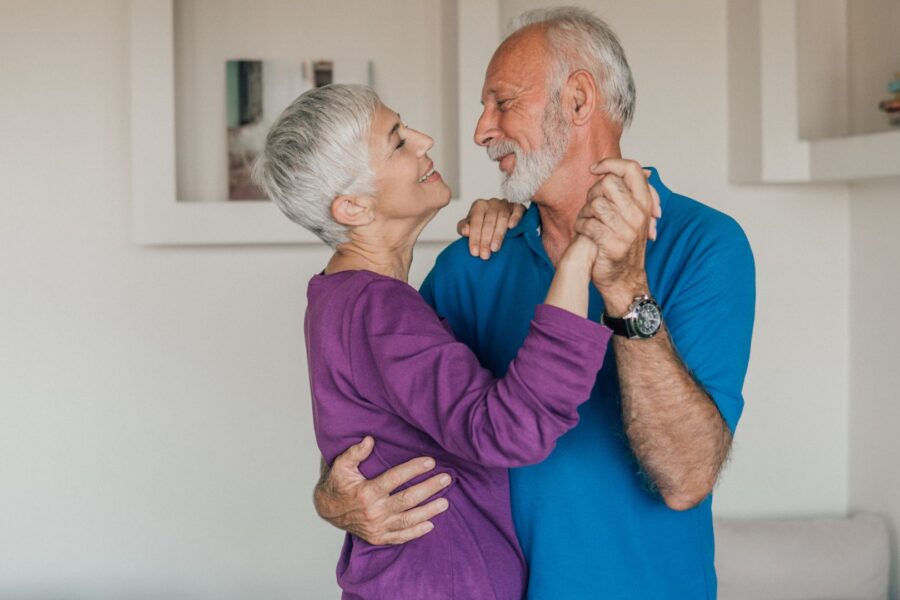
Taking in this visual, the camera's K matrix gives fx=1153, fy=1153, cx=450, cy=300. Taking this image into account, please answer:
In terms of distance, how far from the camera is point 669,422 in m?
1.53

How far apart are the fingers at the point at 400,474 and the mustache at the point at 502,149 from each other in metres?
0.58

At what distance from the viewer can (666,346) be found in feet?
4.95

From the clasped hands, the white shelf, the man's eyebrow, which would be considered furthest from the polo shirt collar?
the white shelf

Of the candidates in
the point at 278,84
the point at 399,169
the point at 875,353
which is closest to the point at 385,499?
the point at 399,169

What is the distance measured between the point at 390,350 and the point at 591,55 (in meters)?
0.69

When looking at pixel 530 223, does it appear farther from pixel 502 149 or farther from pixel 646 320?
pixel 646 320

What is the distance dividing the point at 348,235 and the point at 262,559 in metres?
1.81

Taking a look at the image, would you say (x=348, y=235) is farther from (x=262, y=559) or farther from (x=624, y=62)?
(x=262, y=559)

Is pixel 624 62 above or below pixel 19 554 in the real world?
above

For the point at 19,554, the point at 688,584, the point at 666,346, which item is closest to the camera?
the point at 666,346

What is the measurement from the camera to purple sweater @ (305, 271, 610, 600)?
1355 mm

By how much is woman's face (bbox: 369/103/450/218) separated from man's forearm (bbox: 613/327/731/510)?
403 mm

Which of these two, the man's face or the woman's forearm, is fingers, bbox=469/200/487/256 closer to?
the man's face

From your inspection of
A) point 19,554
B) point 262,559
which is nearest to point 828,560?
point 262,559
